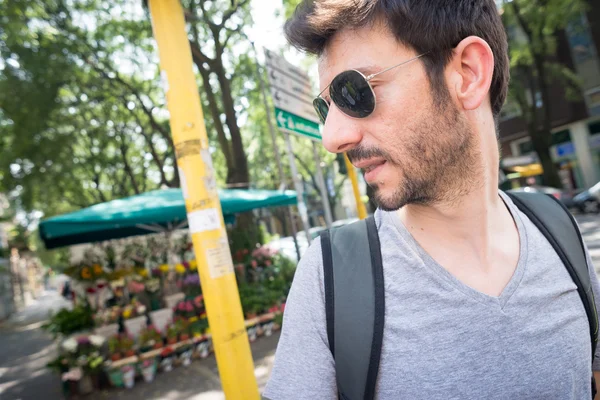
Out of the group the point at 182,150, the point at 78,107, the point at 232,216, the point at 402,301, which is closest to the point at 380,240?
the point at 402,301

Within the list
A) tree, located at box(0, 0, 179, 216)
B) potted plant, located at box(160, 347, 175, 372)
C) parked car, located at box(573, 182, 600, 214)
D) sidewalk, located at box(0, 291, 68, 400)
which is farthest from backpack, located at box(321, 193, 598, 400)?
parked car, located at box(573, 182, 600, 214)

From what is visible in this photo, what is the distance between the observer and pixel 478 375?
1087mm

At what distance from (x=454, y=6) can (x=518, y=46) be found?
18161 mm

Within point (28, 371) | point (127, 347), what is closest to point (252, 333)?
point (127, 347)

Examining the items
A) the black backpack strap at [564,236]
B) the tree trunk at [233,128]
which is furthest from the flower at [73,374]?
the tree trunk at [233,128]

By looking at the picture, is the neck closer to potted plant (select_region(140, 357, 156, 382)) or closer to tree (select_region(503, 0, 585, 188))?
potted plant (select_region(140, 357, 156, 382))

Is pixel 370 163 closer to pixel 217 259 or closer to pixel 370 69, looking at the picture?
pixel 370 69

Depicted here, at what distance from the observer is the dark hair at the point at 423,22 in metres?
1.18

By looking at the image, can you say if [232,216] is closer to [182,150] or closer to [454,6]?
[182,150]

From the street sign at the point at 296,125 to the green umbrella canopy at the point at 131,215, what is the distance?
313cm

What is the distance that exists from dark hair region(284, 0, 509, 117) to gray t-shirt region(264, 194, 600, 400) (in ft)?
1.82

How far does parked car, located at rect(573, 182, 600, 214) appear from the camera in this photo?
53.9 ft

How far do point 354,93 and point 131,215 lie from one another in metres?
6.13

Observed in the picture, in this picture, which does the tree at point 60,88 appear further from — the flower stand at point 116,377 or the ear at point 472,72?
the ear at point 472,72
